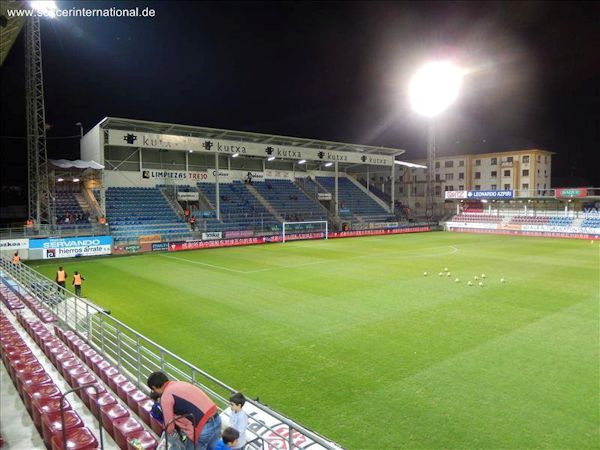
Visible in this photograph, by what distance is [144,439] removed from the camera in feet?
15.9

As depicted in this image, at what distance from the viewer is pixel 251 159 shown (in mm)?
45531

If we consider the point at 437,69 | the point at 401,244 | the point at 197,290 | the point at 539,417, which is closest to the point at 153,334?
the point at 197,290

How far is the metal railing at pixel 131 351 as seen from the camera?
4.75 m

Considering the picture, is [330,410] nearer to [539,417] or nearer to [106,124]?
[539,417]

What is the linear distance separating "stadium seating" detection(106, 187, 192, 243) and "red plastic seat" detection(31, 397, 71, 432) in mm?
24186

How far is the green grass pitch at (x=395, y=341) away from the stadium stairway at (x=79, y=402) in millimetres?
2152

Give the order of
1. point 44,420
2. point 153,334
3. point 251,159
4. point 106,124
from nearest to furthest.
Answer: point 44,420
point 153,334
point 106,124
point 251,159

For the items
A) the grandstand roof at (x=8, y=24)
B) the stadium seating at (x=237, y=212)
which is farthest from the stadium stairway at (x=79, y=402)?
the stadium seating at (x=237, y=212)

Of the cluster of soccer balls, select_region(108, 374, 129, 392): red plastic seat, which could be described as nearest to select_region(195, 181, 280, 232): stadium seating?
the cluster of soccer balls

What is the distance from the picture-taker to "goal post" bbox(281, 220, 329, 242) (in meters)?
37.0

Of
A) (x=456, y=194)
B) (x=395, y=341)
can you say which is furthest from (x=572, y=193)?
(x=395, y=341)

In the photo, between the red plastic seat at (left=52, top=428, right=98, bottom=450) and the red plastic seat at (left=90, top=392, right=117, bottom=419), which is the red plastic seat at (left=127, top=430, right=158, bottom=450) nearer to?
the red plastic seat at (left=52, top=428, right=98, bottom=450)

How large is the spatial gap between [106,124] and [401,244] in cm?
2521

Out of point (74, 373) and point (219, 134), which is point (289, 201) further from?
point (74, 373)
